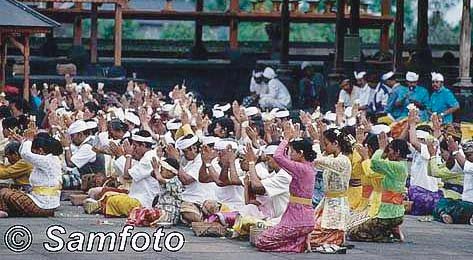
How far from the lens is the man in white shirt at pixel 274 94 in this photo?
1119 inches

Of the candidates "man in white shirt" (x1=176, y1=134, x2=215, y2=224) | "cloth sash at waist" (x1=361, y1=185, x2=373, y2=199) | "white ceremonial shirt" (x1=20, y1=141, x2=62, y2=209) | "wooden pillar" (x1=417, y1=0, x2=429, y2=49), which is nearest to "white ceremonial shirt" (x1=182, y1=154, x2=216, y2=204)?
"man in white shirt" (x1=176, y1=134, x2=215, y2=224)

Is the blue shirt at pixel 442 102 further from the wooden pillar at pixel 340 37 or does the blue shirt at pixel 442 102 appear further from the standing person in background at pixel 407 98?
the wooden pillar at pixel 340 37

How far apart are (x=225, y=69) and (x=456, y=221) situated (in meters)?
14.8

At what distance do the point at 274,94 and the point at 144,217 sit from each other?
13.1m

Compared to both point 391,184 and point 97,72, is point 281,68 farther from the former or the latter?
point 391,184

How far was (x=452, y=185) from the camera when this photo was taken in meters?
17.9

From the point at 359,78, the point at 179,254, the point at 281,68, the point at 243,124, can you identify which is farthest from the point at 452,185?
the point at 281,68

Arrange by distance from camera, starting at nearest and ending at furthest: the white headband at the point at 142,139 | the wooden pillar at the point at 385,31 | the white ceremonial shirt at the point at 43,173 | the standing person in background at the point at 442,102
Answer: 1. the white ceremonial shirt at the point at 43,173
2. the white headband at the point at 142,139
3. the standing person in background at the point at 442,102
4. the wooden pillar at the point at 385,31

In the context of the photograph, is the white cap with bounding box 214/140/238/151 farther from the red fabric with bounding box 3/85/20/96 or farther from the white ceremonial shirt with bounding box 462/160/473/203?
the red fabric with bounding box 3/85/20/96

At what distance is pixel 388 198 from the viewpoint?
15297 millimetres

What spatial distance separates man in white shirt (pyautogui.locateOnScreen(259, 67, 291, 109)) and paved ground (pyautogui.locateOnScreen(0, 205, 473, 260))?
11.3 meters

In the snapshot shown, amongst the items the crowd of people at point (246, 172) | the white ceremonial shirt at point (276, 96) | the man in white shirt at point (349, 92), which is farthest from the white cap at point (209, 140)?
the white ceremonial shirt at point (276, 96)

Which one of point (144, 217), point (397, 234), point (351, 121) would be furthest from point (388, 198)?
point (351, 121)

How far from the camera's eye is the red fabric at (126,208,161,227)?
15734mm
